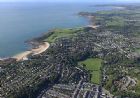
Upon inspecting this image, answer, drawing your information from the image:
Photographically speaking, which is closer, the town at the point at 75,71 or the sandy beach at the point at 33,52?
the town at the point at 75,71

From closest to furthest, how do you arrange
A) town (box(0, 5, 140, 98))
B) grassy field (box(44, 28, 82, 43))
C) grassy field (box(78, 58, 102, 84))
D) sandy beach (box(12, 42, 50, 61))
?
1. town (box(0, 5, 140, 98))
2. grassy field (box(78, 58, 102, 84))
3. sandy beach (box(12, 42, 50, 61))
4. grassy field (box(44, 28, 82, 43))

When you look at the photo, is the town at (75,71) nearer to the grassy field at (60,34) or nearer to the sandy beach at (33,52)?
the grassy field at (60,34)

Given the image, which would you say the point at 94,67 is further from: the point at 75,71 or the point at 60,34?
the point at 60,34

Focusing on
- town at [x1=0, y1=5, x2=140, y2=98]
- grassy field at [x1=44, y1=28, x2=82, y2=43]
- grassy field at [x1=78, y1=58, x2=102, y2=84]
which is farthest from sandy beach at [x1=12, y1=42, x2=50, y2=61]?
grassy field at [x1=78, y1=58, x2=102, y2=84]

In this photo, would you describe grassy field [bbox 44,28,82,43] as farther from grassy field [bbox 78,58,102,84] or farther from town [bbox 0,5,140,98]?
grassy field [bbox 78,58,102,84]

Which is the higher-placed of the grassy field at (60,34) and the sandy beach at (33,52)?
the sandy beach at (33,52)

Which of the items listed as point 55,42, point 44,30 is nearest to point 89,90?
point 55,42

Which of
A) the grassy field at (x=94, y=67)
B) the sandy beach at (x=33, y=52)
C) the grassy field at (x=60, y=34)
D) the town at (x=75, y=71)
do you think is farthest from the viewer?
the grassy field at (x=60, y=34)

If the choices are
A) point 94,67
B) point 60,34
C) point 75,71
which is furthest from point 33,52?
point 60,34

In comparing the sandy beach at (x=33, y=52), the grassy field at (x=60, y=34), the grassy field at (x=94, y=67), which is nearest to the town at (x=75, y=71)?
the grassy field at (x=94, y=67)
